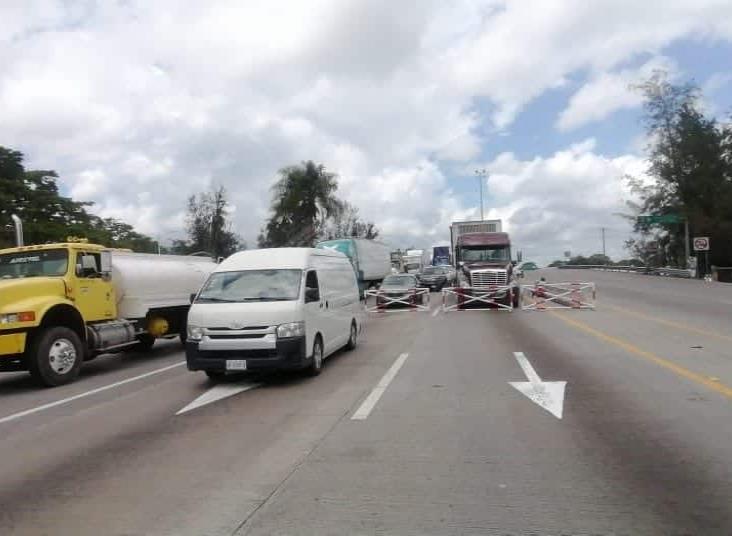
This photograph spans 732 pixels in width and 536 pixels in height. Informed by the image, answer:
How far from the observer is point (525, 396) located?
8.29 meters

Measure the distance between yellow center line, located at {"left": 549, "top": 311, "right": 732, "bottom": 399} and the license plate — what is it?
642 cm

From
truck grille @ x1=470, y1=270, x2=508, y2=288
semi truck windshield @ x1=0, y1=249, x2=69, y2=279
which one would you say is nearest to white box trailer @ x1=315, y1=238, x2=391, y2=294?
truck grille @ x1=470, y1=270, x2=508, y2=288

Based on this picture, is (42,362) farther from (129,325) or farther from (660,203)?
(660,203)

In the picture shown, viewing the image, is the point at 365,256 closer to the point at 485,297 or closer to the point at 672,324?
the point at 485,297

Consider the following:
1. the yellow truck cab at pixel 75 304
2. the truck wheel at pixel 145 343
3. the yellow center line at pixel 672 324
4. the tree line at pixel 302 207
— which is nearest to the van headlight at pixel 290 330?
the yellow truck cab at pixel 75 304

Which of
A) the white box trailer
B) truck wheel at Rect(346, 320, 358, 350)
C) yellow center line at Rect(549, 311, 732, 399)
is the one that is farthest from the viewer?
the white box trailer

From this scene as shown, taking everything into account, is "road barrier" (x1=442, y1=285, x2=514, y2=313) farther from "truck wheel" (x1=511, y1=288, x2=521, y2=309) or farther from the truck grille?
"truck wheel" (x1=511, y1=288, x2=521, y2=309)

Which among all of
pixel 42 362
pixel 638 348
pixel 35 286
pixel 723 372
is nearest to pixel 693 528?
pixel 723 372

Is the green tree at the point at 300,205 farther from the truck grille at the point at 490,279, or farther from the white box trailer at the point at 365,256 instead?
the truck grille at the point at 490,279

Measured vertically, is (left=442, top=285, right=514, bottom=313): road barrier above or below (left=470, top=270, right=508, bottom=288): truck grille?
below

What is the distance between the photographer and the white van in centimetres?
948

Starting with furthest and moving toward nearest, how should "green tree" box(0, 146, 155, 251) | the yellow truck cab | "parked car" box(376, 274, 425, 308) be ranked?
"green tree" box(0, 146, 155, 251)
"parked car" box(376, 274, 425, 308)
the yellow truck cab

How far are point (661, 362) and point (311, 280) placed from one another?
6.00 meters

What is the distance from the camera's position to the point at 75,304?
11836 mm
